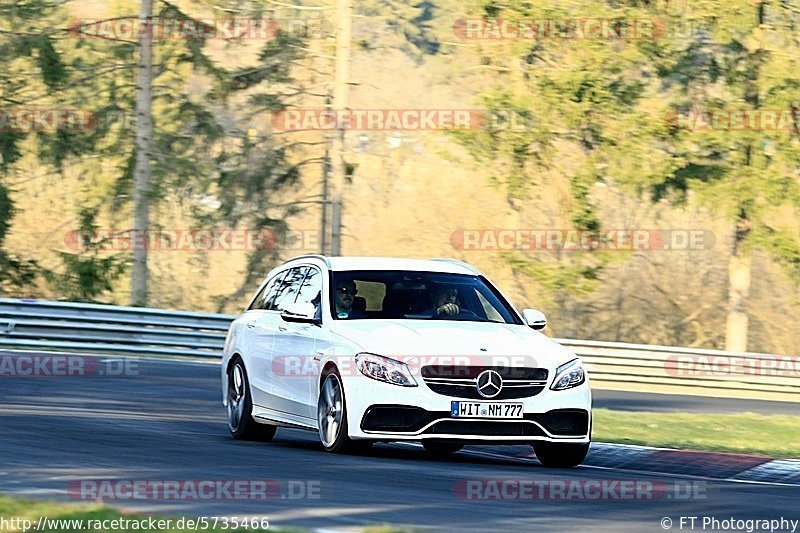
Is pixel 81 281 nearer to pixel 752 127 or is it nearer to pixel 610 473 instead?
pixel 752 127

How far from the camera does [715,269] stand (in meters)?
52.2

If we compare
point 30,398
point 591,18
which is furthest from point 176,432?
point 591,18

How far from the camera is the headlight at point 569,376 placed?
12.2 meters

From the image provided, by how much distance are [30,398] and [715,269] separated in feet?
123
